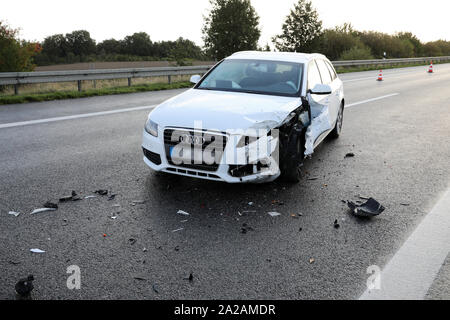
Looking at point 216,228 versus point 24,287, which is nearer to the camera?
point 24,287

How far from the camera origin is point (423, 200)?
488 centimetres

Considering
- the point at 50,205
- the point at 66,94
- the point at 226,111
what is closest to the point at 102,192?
the point at 50,205

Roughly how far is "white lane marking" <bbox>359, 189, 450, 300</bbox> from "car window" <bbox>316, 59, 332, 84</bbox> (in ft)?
11.5

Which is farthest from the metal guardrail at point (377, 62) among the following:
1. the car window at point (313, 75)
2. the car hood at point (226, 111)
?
the car hood at point (226, 111)

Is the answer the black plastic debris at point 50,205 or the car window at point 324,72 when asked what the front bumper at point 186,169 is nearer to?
the black plastic debris at point 50,205

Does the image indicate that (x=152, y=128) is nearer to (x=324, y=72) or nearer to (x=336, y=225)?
(x=336, y=225)

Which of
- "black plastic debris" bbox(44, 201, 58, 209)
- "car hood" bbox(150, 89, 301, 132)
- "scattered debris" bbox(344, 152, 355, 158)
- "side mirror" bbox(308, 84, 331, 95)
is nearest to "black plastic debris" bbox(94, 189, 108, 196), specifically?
"black plastic debris" bbox(44, 201, 58, 209)

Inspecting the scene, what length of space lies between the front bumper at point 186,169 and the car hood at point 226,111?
0.25 meters

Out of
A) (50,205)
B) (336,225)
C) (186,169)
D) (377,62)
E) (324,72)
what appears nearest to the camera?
(336,225)

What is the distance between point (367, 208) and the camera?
4.52m

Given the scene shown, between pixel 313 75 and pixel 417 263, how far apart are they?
3.90m

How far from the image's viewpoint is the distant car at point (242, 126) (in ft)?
15.3

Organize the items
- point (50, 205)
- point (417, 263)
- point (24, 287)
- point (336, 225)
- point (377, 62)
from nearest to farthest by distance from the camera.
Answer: point (24, 287), point (417, 263), point (336, 225), point (50, 205), point (377, 62)
